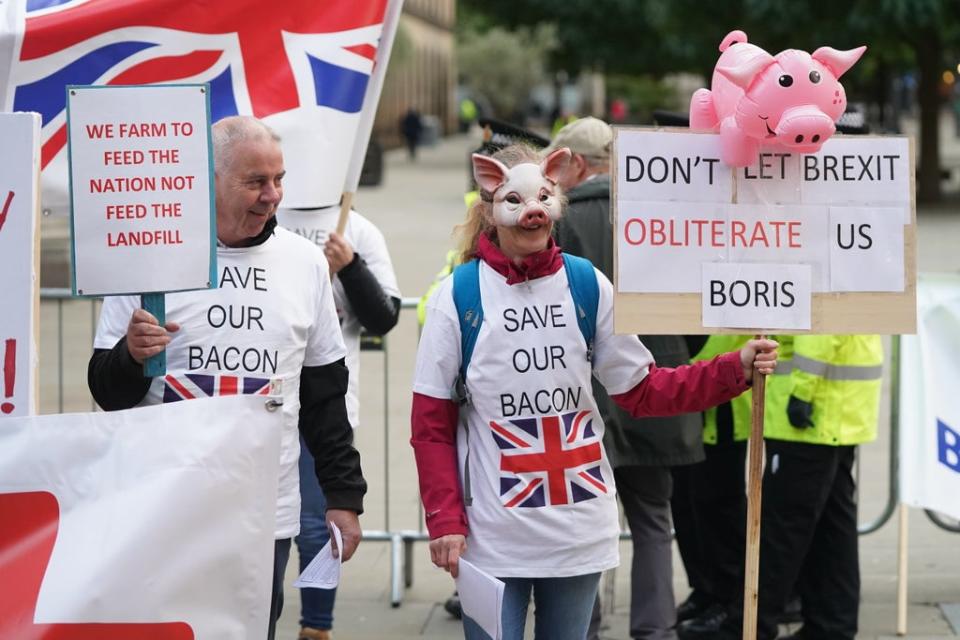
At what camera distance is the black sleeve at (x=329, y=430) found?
4.04 meters

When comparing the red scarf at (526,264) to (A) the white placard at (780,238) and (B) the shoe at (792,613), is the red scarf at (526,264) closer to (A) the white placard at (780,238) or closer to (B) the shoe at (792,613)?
(A) the white placard at (780,238)

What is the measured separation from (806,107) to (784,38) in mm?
25577

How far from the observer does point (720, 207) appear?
3893 mm

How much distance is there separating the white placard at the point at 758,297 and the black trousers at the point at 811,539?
1.71 m

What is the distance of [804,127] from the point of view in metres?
3.74

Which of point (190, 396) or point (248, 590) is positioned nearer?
point (248, 590)

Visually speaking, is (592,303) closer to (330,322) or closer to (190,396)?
(330,322)

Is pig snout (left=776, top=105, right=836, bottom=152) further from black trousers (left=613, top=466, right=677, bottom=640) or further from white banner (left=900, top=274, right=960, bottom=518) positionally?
white banner (left=900, top=274, right=960, bottom=518)

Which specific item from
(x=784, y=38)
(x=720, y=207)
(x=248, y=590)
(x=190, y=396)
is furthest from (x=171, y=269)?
(x=784, y=38)

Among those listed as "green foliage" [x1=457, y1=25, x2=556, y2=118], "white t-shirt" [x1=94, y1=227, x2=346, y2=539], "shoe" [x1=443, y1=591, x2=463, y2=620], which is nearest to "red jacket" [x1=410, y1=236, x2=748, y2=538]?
"white t-shirt" [x1=94, y1=227, x2=346, y2=539]

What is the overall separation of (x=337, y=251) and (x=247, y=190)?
3.72ft

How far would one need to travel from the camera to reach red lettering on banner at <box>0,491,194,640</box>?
3.28m

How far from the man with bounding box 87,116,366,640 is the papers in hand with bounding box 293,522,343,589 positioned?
0.04m

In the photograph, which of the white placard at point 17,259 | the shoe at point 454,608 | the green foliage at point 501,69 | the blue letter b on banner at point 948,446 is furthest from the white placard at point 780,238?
the green foliage at point 501,69
